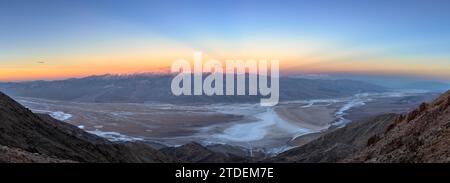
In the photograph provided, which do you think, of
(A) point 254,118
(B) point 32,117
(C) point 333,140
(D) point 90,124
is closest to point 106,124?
(D) point 90,124

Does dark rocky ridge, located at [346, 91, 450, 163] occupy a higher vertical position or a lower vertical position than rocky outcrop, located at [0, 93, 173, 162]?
higher

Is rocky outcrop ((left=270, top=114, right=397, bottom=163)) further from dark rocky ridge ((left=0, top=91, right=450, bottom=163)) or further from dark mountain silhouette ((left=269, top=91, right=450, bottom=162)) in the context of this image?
dark mountain silhouette ((left=269, top=91, right=450, bottom=162))

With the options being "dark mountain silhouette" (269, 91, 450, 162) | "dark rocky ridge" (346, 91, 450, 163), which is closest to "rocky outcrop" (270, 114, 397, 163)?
"dark mountain silhouette" (269, 91, 450, 162)

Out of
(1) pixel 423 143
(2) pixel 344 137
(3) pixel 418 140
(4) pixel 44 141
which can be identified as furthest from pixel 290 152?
(1) pixel 423 143

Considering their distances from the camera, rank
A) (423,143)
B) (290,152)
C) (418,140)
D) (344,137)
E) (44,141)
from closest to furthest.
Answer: (423,143) < (418,140) < (44,141) < (344,137) < (290,152)

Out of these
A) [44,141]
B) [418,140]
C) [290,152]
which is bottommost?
[290,152]

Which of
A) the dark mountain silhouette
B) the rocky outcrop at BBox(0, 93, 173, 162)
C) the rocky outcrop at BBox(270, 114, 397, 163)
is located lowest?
the rocky outcrop at BBox(270, 114, 397, 163)

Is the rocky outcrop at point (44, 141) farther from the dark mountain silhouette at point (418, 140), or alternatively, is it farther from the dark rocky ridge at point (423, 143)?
the dark rocky ridge at point (423, 143)

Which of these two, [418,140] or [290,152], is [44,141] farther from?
[290,152]

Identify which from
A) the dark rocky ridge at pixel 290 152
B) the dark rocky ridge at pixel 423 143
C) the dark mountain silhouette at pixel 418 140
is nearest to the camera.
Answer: the dark rocky ridge at pixel 423 143

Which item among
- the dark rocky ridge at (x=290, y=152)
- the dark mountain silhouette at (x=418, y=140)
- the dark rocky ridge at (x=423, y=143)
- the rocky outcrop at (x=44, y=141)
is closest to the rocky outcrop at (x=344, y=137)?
the dark rocky ridge at (x=290, y=152)

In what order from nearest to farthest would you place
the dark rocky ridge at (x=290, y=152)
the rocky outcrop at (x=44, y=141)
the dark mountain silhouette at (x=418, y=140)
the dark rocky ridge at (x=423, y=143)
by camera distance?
the dark rocky ridge at (x=423, y=143) → the dark mountain silhouette at (x=418, y=140) → the dark rocky ridge at (x=290, y=152) → the rocky outcrop at (x=44, y=141)

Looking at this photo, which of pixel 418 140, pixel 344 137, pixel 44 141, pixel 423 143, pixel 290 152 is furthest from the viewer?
pixel 290 152
